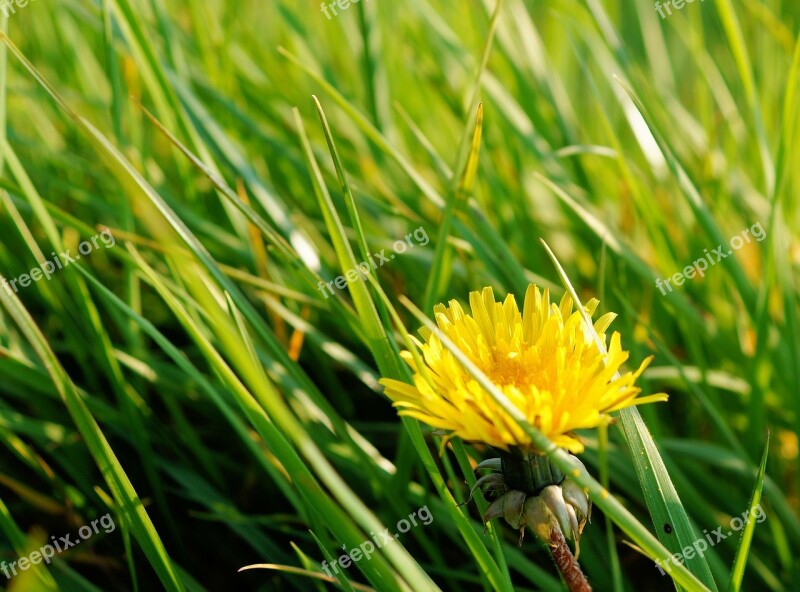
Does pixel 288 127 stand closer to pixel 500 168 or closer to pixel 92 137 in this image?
pixel 500 168

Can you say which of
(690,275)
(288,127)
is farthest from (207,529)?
(690,275)

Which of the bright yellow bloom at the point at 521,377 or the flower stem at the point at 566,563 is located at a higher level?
the bright yellow bloom at the point at 521,377

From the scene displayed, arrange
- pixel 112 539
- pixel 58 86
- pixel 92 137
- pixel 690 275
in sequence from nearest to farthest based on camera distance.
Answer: pixel 92 137, pixel 112 539, pixel 690 275, pixel 58 86

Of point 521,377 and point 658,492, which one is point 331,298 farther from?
point 658,492

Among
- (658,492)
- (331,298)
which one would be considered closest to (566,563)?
(658,492)

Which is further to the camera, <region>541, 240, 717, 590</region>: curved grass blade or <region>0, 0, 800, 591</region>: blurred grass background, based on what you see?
<region>0, 0, 800, 591</region>: blurred grass background

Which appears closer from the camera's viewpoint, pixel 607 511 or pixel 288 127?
pixel 607 511
